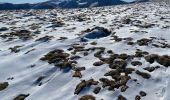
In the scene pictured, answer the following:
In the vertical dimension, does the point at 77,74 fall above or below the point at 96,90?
above

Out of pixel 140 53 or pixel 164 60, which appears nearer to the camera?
pixel 164 60

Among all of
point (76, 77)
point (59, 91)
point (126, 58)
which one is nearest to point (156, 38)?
point (126, 58)

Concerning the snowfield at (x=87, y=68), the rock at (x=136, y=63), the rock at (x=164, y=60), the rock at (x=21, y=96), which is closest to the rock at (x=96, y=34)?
the snowfield at (x=87, y=68)

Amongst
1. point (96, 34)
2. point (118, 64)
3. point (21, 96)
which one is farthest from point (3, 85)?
point (96, 34)

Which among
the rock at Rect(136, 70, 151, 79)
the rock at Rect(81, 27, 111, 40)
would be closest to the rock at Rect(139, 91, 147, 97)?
the rock at Rect(136, 70, 151, 79)

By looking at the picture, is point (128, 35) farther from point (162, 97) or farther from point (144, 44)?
point (162, 97)

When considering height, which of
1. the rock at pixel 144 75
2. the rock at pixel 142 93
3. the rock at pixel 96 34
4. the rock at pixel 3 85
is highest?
the rock at pixel 96 34

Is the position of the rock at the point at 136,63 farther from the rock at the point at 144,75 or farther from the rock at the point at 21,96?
the rock at the point at 21,96

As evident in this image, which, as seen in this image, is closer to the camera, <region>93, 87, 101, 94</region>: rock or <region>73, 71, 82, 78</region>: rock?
<region>93, 87, 101, 94</region>: rock

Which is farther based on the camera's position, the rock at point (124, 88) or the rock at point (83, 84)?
the rock at point (83, 84)

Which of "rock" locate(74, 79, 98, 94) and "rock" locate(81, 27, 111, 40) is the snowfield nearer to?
"rock" locate(74, 79, 98, 94)

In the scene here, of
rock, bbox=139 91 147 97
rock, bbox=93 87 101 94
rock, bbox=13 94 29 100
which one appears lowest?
rock, bbox=139 91 147 97

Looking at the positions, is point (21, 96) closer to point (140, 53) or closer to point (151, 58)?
point (151, 58)

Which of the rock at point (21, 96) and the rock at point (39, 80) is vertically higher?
the rock at point (39, 80)
